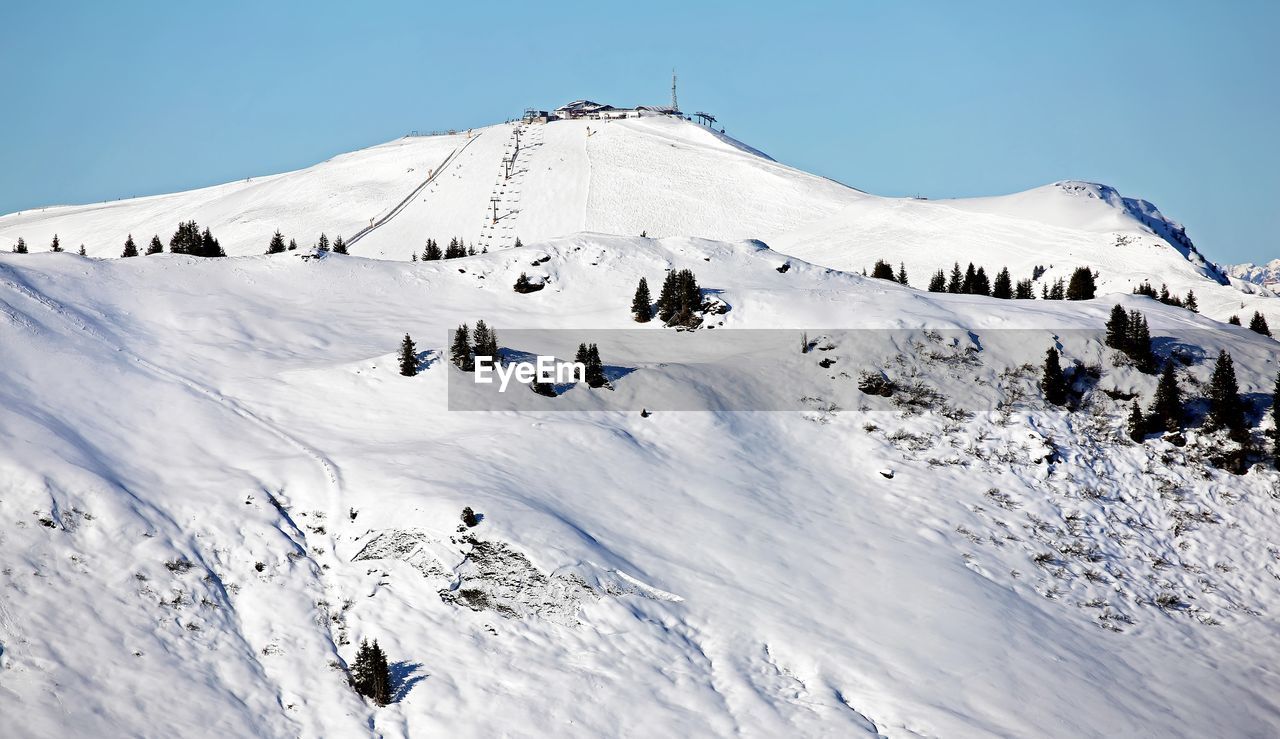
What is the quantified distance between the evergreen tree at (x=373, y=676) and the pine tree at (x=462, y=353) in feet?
61.8

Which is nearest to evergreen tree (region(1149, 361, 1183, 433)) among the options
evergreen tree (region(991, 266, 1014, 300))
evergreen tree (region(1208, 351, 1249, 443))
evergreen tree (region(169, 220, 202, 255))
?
evergreen tree (region(1208, 351, 1249, 443))

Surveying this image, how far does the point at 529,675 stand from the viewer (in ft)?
106

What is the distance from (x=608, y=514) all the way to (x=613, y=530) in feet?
3.42

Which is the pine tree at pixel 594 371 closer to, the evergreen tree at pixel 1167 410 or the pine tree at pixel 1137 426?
the pine tree at pixel 1137 426

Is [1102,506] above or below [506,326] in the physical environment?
below

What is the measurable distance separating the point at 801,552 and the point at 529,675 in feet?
38.1

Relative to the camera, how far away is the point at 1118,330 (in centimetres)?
5706

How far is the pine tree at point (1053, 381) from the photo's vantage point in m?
53.0

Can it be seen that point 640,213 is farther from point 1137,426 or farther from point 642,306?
point 1137,426

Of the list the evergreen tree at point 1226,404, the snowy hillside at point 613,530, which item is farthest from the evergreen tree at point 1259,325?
the evergreen tree at point 1226,404

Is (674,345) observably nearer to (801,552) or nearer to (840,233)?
(801,552)

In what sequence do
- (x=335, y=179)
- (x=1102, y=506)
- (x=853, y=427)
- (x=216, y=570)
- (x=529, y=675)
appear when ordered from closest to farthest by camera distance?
(x=529, y=675) < (x=216, y=570) < (x=1102, y=506) < (x=853, y=427) < (x=335, y=179)

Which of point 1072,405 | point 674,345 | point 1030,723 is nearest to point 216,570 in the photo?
point 1030,723

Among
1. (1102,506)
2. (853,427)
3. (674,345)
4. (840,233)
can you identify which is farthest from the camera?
(840,233)
